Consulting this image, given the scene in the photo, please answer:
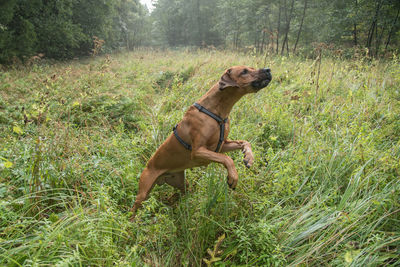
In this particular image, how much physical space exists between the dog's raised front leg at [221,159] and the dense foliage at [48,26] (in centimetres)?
858

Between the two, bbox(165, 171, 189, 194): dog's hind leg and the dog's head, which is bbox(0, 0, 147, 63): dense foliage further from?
the dog's head

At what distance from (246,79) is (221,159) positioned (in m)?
0.71

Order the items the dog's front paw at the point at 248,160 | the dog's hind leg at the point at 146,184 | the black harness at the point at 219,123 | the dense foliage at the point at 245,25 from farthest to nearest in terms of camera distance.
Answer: the dense foliage at the point at 245,25 < the dog's hind leg at the point at 146,184 < the black harness at the point at 219,123 < the dog's front paw at the point at 248,160

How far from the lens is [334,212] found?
1967 mm

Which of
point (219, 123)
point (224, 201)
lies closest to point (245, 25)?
point (219, 123)

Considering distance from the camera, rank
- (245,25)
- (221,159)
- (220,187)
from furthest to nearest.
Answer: (245,25) → (220,187) → (221,159)

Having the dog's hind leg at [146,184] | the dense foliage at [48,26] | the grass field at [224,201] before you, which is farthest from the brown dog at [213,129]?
the dense foliage at [48,26]

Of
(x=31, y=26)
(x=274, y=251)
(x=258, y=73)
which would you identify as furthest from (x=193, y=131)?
(x=31, y=26)

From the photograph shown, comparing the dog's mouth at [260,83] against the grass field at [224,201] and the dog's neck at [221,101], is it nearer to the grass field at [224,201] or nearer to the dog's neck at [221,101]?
the dog's neck at [221,101]

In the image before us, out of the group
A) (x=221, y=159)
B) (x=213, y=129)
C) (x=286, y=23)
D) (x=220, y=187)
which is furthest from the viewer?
(x=286, y=23)

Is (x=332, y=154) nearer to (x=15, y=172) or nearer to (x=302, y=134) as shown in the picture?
(x=302, y=134)

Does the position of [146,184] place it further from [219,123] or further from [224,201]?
[219,123]

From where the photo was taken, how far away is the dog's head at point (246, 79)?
1.89 m

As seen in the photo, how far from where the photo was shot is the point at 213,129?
6.50ft
